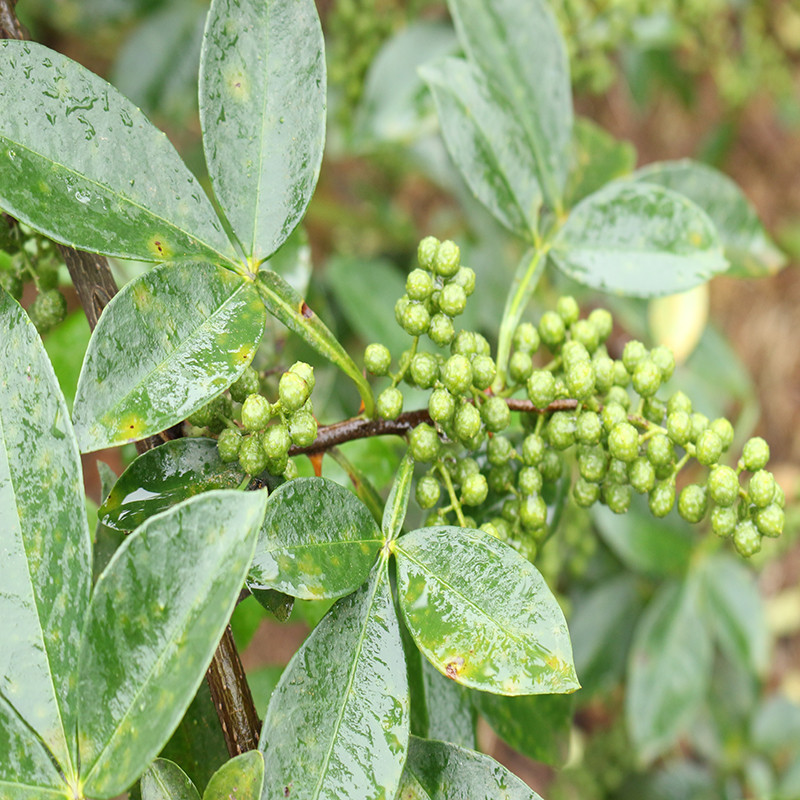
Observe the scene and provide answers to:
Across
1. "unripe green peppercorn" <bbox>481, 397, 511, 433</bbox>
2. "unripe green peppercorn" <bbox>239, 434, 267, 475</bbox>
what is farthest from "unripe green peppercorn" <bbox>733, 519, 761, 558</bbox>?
"unripe green peppercorn" <bbox>239, 434, 267, 475</bbox>

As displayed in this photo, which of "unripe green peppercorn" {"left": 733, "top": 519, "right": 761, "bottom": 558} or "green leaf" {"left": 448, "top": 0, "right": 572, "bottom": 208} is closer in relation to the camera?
"unripe green peppercorn" {"left": 733, "top": 519, "right": 761, "bottom": 558}

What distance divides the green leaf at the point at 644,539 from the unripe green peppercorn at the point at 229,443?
1.26 m

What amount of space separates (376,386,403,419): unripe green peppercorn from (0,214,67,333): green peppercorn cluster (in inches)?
13.3

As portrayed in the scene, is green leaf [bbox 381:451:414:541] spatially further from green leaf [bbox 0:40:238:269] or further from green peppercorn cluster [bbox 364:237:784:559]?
green leaf [bbox 0:40:238:269]

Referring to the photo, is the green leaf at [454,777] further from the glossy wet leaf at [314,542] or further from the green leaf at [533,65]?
the green leaf at [533,65]

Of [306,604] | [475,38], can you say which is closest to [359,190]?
[475,38]

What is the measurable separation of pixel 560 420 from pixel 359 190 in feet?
6.36

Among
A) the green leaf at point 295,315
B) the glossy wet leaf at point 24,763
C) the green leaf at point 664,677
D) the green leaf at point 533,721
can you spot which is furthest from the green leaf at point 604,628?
the glossy wet leaf at point 24,763

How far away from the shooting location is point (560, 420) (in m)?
0.81

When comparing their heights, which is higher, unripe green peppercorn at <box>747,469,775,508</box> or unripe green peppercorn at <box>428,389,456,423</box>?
unripe green peppercorn at <box>428,389,456,423</box>

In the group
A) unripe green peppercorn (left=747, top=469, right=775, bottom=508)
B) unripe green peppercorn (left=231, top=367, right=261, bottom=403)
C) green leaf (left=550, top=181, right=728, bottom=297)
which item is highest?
unripe green peppercorn (left=231, top=367, right=261, bottom=403)

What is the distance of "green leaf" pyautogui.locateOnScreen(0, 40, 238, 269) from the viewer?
2.06 ft

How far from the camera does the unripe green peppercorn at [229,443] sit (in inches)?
27.3

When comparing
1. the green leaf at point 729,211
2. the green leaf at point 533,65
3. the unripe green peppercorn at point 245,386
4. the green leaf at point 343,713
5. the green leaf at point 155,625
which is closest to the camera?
the green leaf at point 155,625
